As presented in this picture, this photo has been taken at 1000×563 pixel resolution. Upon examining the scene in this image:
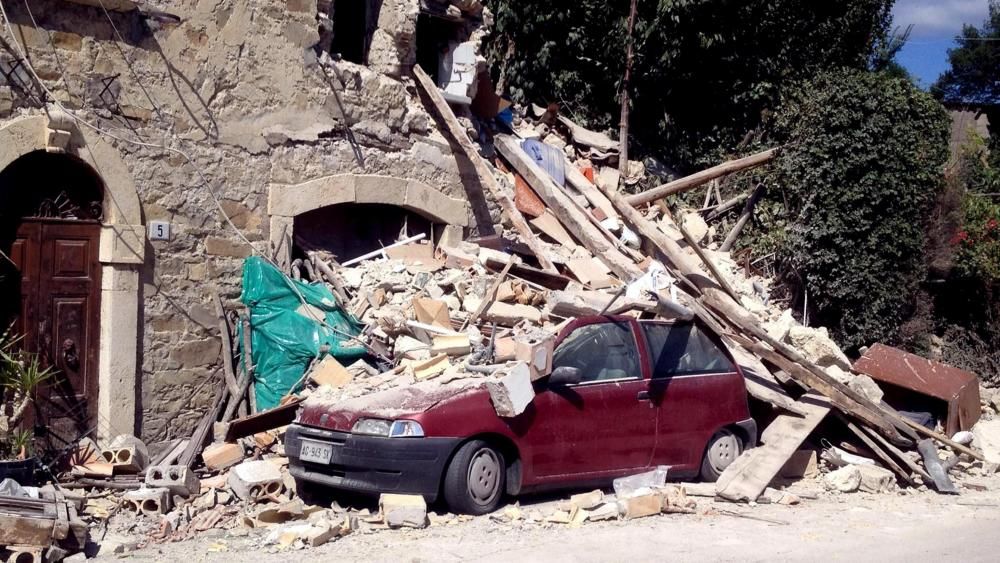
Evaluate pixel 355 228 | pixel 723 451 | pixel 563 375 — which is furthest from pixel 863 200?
pixel 563 375

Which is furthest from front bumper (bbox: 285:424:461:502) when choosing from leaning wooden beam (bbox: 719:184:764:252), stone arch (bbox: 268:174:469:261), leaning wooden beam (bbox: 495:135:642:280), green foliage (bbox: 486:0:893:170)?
green foliage (bbox: 486:0:893:170)

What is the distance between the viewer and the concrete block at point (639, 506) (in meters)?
7.96

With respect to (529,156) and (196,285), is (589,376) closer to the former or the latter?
(196,285)

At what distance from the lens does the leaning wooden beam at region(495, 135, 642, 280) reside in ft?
38.8

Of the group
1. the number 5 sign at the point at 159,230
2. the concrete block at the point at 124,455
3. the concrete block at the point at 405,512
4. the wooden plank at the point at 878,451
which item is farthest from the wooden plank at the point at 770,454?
the number 5 sign at the point at 159,230

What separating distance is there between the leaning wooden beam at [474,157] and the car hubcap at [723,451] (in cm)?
334

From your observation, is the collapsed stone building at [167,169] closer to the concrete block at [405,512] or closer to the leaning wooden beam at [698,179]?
the concrete block at [405,512]

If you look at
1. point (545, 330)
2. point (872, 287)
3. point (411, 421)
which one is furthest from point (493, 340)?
point (872, 287)

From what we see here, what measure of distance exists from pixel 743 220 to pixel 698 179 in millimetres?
1227

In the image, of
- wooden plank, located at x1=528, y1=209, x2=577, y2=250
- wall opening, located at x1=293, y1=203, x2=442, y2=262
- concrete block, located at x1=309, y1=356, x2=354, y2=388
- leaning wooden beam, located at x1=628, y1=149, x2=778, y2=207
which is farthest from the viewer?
leaning wooden beam, located at x1=628, y1=149, x2=778, y2=207

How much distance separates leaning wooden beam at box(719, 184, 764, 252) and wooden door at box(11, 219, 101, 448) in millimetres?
9474

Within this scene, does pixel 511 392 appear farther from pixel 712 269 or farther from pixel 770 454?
pixel 712 269

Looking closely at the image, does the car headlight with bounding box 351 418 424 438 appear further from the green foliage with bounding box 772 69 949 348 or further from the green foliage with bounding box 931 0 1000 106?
the green foliage with bounding box 931 0 1000 106

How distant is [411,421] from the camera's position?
7.49m
